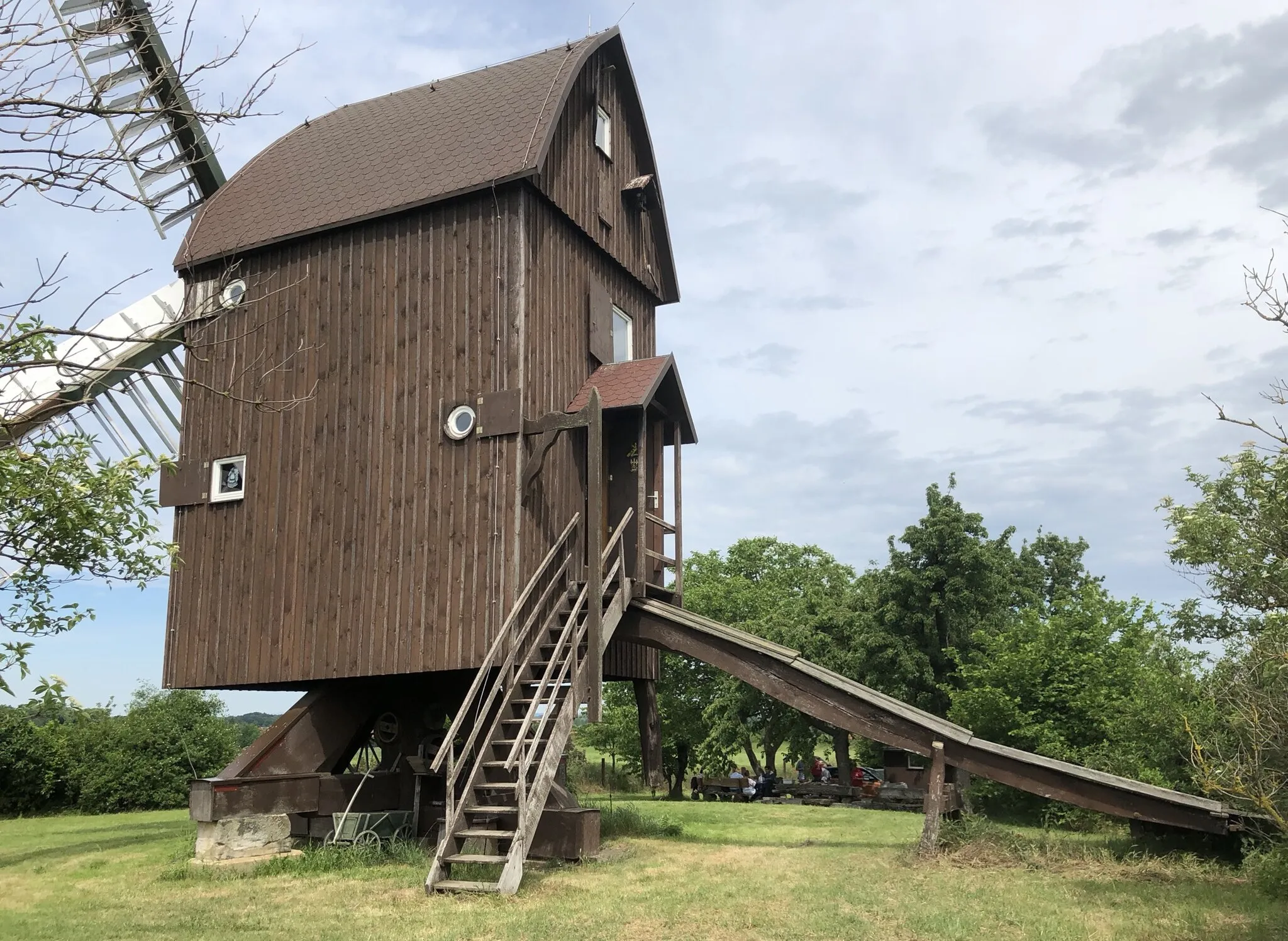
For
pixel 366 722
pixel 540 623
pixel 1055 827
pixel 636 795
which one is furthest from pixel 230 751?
pixel 1055 827

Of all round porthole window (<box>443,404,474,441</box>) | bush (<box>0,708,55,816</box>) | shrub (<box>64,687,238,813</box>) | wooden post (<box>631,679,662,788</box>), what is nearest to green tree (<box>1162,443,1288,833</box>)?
round porthole window (<box>443,404,474,441</box>)

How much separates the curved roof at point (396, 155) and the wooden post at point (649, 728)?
917 cm

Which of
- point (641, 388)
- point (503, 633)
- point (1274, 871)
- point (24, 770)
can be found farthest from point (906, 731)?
point (24, 770)

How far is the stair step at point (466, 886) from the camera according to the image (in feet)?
31.8

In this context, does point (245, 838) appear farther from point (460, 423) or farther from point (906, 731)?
point (906, 731)

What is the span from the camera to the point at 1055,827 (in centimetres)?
1535

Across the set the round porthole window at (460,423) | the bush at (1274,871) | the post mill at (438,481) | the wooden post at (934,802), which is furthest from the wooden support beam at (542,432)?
the bush at (1274,871)

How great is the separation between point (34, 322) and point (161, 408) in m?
13.1

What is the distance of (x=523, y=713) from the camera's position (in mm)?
12258

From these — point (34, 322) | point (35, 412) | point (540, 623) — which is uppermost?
point (34, 322)

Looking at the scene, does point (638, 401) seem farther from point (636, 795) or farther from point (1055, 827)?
point (636, 795)

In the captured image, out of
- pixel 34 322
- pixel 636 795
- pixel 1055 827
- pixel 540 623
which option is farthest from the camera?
pixel 636 795

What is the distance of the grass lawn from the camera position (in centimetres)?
830

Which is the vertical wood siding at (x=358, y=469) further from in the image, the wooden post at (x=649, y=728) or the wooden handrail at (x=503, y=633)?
the wooden post at (x=649, y=728)
